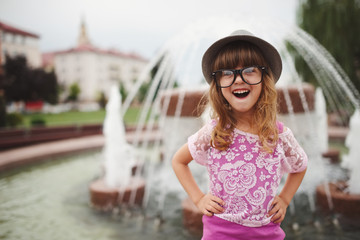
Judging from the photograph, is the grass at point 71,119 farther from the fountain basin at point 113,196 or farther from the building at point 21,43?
the fountain basin at point 113,196

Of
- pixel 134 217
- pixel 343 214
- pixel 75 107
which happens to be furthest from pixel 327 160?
pixel 75 107

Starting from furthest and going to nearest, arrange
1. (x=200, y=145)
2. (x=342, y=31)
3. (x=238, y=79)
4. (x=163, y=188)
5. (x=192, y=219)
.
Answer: (x=342, y=31) → (x=163, y=188) → (x=192, y=219) → (x=200, y=145) → (x=238, y=79)

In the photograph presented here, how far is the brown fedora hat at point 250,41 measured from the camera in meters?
1.29

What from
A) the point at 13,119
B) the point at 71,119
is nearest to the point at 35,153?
the point at 13,119

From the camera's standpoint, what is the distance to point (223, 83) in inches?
53.7

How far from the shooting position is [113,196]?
374 cm

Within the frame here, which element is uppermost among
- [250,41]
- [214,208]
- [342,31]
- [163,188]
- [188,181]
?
[342,31]

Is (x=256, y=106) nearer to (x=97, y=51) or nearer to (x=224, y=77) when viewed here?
(x=224, y=77)

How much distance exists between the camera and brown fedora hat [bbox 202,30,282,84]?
1.29 m

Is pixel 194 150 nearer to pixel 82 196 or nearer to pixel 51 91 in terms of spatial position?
pixel 82 196

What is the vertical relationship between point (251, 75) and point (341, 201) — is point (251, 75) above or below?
above

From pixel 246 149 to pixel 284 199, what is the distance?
348 mm

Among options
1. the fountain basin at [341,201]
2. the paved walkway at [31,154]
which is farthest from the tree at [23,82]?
the fountain basin at [341,201]

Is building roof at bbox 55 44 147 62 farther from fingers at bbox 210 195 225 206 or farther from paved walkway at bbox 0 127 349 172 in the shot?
fingers at bbox 210 195 225 206
